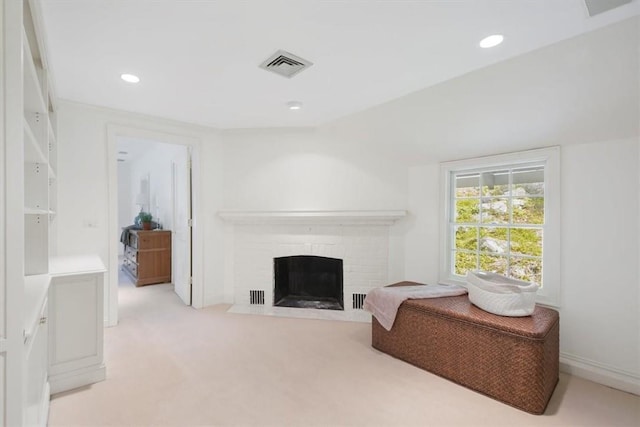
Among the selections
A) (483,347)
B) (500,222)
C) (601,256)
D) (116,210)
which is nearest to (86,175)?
(116,210)

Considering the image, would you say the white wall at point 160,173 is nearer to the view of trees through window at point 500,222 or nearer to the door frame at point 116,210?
the door frame at point 116,210

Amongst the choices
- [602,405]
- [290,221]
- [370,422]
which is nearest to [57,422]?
[370,422]

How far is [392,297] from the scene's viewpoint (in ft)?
8.88

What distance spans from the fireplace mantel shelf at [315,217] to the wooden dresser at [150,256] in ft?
5.98

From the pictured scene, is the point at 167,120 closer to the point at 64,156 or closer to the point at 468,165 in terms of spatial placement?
the point at 64,156

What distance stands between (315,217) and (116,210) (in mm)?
2215

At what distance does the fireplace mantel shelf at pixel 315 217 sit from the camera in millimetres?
3622

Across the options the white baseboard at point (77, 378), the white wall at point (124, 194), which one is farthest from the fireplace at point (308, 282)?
the white wall at point (124, 194)

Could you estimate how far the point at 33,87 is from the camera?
1.55m

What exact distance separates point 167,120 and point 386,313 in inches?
128

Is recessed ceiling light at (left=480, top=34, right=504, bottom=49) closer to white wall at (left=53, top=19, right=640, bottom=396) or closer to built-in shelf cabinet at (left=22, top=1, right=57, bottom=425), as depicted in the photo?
white wall at (left=53, top=19, right=640, bottom=396)

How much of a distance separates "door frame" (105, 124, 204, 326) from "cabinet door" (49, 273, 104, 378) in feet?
4.03

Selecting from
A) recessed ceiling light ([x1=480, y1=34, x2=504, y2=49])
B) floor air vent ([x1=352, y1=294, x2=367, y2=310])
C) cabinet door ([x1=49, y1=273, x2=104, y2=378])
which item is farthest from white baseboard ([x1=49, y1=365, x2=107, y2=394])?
recessed ceiling light ([x1=480, y1=34, x2=504, y2=49])

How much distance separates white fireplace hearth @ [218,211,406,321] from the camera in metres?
3.75
